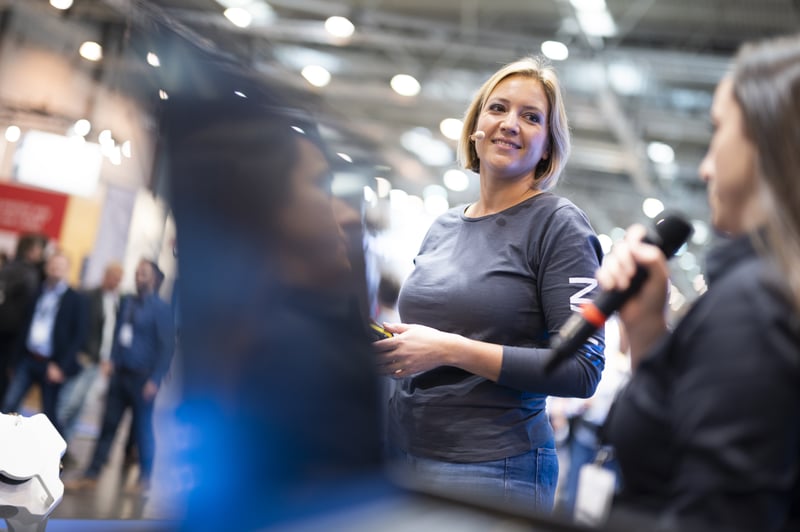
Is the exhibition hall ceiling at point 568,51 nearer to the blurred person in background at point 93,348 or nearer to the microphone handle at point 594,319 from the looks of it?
the blurred person in background at point 93,348

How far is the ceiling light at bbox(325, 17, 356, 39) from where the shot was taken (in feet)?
24.7

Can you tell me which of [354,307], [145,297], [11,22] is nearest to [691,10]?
[145,297]

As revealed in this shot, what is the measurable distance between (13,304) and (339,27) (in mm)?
3894

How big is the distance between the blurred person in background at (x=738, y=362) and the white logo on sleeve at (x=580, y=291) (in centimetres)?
53

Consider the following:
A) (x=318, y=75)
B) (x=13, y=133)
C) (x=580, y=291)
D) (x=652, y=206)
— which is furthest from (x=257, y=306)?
(x=652, y=206)

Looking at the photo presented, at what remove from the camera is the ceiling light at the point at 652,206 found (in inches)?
490

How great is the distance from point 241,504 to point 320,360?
17cm

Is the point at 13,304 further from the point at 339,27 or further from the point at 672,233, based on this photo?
the point at 672,233

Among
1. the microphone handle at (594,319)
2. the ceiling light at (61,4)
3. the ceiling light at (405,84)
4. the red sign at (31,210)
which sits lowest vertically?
the microphone handle at (594,319)

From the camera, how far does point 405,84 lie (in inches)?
359

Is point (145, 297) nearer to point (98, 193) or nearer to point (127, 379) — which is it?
point (127, 379)

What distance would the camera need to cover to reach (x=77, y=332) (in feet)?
19.3

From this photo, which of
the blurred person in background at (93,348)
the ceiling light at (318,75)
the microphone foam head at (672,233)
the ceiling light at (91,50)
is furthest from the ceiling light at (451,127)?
the microphone foam head at (672,233)

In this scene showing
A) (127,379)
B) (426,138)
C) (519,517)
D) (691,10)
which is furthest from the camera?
(426,138)
